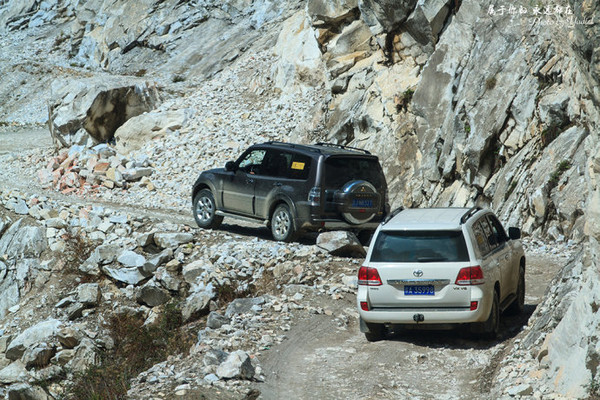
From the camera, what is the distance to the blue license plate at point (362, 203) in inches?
573

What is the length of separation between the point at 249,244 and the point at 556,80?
24.2 feet

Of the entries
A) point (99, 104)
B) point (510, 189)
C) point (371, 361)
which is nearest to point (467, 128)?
point (510, 189)

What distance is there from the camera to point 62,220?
19.6m

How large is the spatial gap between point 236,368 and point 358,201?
22.6 feet

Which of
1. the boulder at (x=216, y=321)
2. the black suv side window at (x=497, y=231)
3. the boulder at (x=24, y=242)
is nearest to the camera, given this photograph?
the black suv side window at (x=497, y=231)

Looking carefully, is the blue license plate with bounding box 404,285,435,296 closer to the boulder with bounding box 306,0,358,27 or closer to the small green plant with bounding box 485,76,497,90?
the small green plant with bounding box 485,76,497,90

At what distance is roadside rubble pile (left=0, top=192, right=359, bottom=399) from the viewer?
35.7 feet

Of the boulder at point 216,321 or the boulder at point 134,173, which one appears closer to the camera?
the boulder at point 216,321

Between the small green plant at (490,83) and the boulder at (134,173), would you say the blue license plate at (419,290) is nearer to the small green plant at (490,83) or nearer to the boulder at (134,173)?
the small green plant at (490,83)

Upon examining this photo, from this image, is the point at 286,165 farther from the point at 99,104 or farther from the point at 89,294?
the point at 99,104

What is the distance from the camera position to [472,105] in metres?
17.2

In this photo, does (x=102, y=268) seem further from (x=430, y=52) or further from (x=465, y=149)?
(x=430, y=52)

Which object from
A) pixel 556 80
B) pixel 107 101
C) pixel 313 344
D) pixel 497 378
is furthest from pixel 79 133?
pixel 497 378

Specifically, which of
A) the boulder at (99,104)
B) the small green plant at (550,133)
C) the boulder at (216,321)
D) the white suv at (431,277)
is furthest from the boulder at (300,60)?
the white suv at (431,277)
